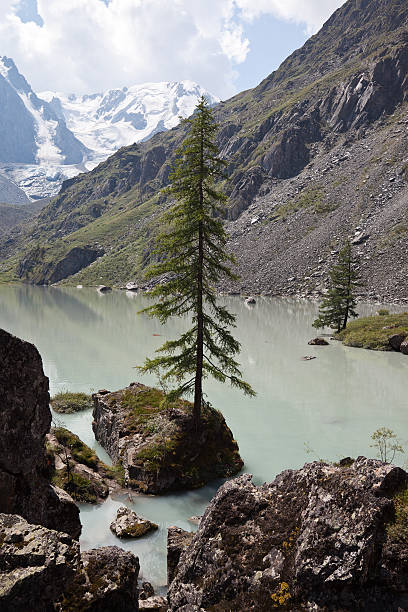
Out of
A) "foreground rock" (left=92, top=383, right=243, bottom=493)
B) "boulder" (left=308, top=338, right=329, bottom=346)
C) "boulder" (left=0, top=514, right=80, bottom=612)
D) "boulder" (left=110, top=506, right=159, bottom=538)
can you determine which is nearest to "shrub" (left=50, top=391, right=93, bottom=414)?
"foreground rock" (left=92, top=383, right=243, bottom=493)

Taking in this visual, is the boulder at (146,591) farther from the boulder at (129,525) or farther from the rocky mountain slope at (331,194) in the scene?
the rocky mountain slope at (331,194)

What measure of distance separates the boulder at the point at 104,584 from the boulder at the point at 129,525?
6.60 metres

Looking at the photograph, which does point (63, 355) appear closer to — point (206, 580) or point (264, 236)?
point (206, 580)

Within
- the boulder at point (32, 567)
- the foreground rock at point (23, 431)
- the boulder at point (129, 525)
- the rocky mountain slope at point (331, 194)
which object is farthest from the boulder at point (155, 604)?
the rocky mountain slope at point (331, 194)

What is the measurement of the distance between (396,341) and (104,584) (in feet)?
155

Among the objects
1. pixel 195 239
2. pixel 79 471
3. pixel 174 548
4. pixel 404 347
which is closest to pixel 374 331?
pixel 404 347

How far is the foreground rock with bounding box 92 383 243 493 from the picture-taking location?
17734mm

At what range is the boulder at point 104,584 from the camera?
604 centimetres

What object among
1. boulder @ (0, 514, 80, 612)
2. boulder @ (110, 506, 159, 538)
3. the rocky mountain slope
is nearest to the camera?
boulder @ (0, 514, 80, 612)

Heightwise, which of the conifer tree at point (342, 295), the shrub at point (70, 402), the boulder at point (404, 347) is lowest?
the shrub at point (70, 402)

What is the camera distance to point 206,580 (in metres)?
7.20

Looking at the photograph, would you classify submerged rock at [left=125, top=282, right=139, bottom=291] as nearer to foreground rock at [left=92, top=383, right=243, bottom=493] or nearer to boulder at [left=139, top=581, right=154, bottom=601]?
foreground rock at [left=92, top=383, right=243, bottom=493]

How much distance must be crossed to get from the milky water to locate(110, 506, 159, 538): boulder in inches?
10.4

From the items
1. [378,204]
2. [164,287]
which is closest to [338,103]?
[378,204]
